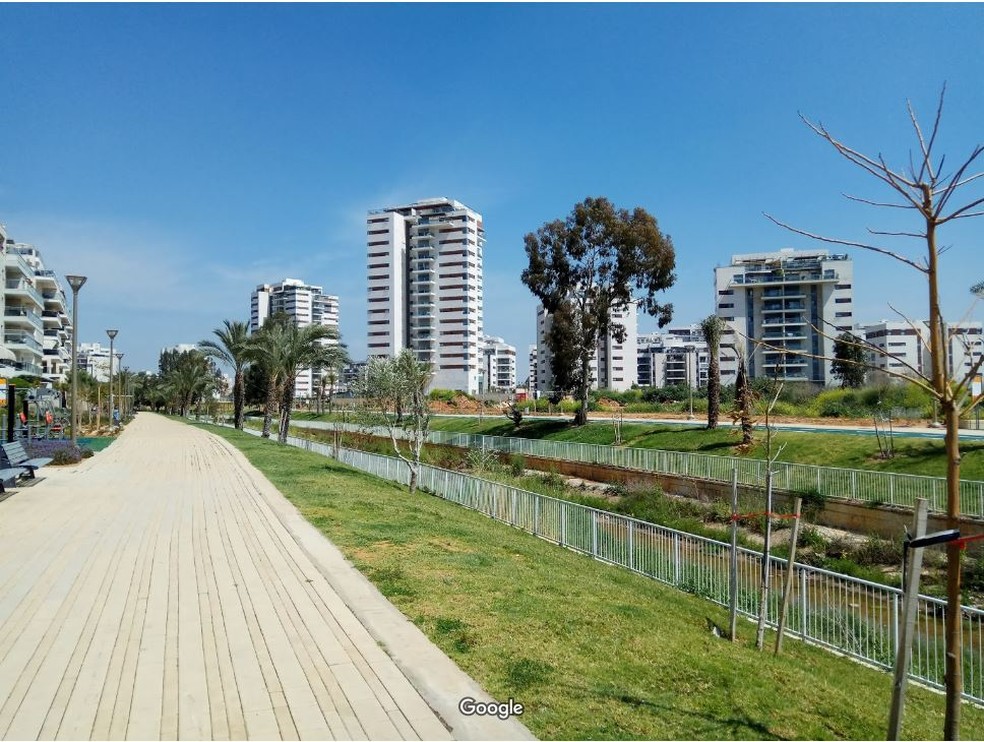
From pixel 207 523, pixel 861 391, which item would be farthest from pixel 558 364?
pixel 207 523

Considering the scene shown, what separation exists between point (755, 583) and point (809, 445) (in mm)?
14647

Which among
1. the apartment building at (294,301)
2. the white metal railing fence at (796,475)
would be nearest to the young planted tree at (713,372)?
the white metal railing fence at (796,475)

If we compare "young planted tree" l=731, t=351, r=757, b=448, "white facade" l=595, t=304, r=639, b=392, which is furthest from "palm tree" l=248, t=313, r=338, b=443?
"white facade" l=595, t=304, r=639, b=392

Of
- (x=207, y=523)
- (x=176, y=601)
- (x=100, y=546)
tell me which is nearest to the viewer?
(x=176, y=601)

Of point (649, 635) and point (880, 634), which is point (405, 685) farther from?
point (880, 634)

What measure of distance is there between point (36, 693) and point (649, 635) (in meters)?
4.71

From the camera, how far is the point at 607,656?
5.51 metres

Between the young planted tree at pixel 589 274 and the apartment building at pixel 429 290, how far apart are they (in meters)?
65.4

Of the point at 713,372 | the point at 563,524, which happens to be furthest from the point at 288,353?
the point at 563,524

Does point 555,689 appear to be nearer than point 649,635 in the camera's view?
Yes

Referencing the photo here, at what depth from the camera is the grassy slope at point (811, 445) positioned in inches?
747

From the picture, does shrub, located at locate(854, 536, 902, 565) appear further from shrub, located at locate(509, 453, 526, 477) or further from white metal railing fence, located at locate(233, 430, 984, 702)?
shrub, located at locate(509, 453, 526, 477)

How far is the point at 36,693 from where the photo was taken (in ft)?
14.9

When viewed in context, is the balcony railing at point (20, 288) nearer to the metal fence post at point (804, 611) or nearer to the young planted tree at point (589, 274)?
the young planted tree at point (589, 274)
